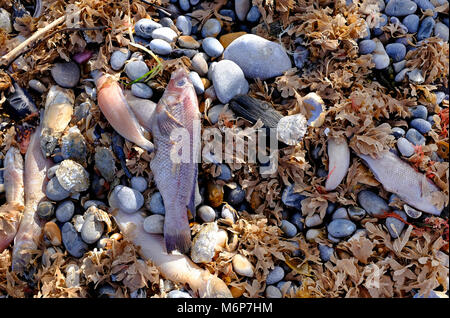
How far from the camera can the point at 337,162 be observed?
284 cm

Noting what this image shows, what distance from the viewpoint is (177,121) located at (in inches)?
114

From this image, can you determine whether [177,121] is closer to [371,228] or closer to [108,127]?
[108,127]

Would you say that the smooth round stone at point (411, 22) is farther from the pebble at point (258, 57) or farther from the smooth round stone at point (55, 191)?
the smooth round stone at point (55, 191)

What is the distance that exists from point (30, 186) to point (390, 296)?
3.06m

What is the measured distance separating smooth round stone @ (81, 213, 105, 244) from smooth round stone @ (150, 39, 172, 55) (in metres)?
1.52

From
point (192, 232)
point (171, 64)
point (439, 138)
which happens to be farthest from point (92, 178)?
point (439, 138)

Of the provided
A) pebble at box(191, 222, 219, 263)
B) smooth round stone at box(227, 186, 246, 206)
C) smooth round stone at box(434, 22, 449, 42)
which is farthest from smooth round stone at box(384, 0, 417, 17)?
pebble at box(191, 222, 219, 263)

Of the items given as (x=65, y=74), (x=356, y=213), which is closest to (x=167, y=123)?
(x=65, y=74)

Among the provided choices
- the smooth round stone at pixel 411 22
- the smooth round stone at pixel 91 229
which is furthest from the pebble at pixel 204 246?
the smooth round stone at pixel 411 22

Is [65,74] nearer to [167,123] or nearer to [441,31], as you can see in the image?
[167,123]

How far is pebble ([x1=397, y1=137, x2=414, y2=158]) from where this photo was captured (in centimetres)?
282

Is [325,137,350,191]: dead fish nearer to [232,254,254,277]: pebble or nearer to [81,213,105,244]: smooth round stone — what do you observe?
[232,254,254,277]: pebble

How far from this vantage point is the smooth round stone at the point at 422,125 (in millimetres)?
2906

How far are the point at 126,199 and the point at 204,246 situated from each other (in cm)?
74
